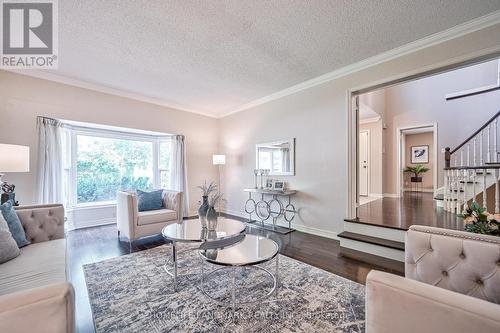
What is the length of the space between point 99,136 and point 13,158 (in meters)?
2.40

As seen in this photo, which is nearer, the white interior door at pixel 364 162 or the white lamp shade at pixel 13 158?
the white lamp shade at pixel 13 158

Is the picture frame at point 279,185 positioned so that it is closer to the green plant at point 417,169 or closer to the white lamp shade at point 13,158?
the white lamp shade at point 13,158

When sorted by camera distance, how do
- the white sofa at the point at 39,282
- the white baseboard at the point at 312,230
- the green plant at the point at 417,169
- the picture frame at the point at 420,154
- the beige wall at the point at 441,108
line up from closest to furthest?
the white sofa at the point at 39,282
the white baseboard at the point at 312,230
the beige wall at the point at 441,108
the green plant at the point at 417,169
the picture frame at the point at 420,154

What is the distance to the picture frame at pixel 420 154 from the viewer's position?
7238 millimetres

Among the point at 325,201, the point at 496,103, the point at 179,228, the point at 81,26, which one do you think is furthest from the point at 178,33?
the point at 496,103

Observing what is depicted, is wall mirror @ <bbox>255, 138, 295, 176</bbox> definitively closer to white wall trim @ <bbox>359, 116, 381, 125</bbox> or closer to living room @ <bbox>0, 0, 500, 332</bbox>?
living room @ <bbox>0, 0, 500, 332</bbox>

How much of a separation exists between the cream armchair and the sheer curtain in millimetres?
1125

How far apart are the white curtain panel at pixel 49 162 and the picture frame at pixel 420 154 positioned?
33.3 ft

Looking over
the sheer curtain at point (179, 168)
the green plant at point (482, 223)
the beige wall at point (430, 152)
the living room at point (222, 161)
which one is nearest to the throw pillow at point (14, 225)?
the living room at point (222, 161)

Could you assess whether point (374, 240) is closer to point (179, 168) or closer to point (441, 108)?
point (179, 168)

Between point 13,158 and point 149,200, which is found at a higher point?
point 13,158

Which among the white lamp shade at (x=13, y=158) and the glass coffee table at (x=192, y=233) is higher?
the white lamp shade at (x=13, y=158)

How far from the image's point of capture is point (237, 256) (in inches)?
71.9

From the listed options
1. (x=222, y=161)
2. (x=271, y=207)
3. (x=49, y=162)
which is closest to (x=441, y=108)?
(x=271, y=207)
